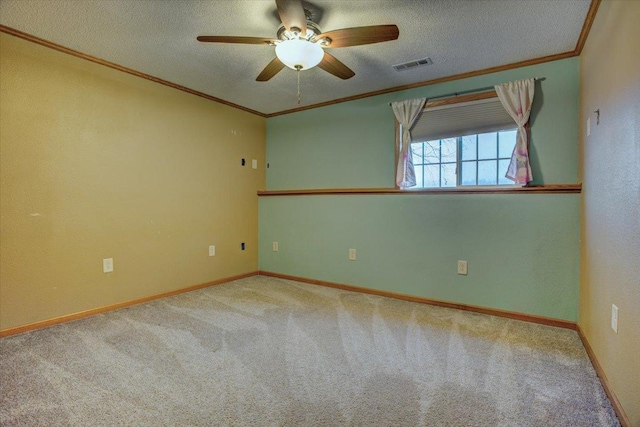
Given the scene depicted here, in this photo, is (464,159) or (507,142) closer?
A: (507,142)

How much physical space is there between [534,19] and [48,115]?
11.9ft

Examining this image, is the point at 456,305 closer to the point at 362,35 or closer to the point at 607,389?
the point at 607,389

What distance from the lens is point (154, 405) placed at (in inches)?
60.7

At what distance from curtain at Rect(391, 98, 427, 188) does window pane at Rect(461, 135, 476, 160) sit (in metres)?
0.50

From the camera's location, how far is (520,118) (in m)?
2.66

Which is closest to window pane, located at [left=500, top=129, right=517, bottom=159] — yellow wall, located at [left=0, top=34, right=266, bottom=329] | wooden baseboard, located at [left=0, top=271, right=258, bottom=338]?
yellow wall, located at [left=0, top=34, right=266, bottom=329]

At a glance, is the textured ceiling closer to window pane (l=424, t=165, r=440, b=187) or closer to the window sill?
window pane (l=424, t=165, r=440, b=187)

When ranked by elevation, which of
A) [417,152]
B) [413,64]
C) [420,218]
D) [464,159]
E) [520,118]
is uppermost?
[413,64]

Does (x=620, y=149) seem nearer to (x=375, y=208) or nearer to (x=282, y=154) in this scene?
(x=375, y=208)

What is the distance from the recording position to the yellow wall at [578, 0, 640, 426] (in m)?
1.34

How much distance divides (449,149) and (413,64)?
87cm

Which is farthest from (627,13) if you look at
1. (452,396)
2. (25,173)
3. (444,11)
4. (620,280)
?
(25,173)

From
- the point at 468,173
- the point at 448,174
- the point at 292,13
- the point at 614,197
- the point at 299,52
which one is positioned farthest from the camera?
the point at 448,174

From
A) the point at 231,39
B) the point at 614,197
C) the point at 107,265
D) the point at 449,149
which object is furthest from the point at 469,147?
the point at 107,265
